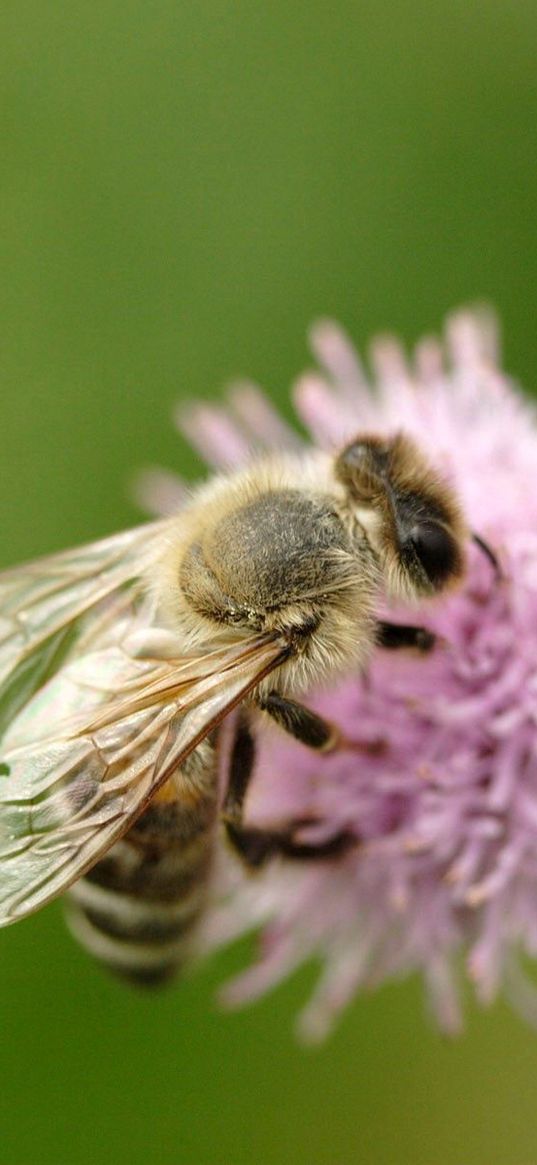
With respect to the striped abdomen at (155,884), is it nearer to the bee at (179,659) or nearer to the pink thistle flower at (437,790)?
the bee at (179,659)

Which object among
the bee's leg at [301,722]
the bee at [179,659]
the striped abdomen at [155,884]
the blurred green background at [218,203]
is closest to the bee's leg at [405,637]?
the bee at [179,659]

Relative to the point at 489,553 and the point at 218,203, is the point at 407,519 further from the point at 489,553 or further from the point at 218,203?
the point at 218,203

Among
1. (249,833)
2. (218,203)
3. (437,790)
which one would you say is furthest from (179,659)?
(218,203)

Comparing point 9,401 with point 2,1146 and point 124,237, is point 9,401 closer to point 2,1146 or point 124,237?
point 124,237

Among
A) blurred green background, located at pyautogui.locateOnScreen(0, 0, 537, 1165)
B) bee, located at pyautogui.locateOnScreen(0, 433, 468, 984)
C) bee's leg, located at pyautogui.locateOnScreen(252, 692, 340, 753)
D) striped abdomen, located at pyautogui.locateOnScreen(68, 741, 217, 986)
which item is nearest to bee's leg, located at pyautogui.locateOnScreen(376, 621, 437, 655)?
bee, located at pyautogui.locateOnScreen(0, 433, 468, 984)

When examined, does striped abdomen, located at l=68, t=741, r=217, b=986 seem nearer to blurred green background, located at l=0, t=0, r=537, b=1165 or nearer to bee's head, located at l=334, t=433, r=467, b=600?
bee's head, located at l=334, t=433, r=467, b=600

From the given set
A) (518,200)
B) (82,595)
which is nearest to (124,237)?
(518,200)
